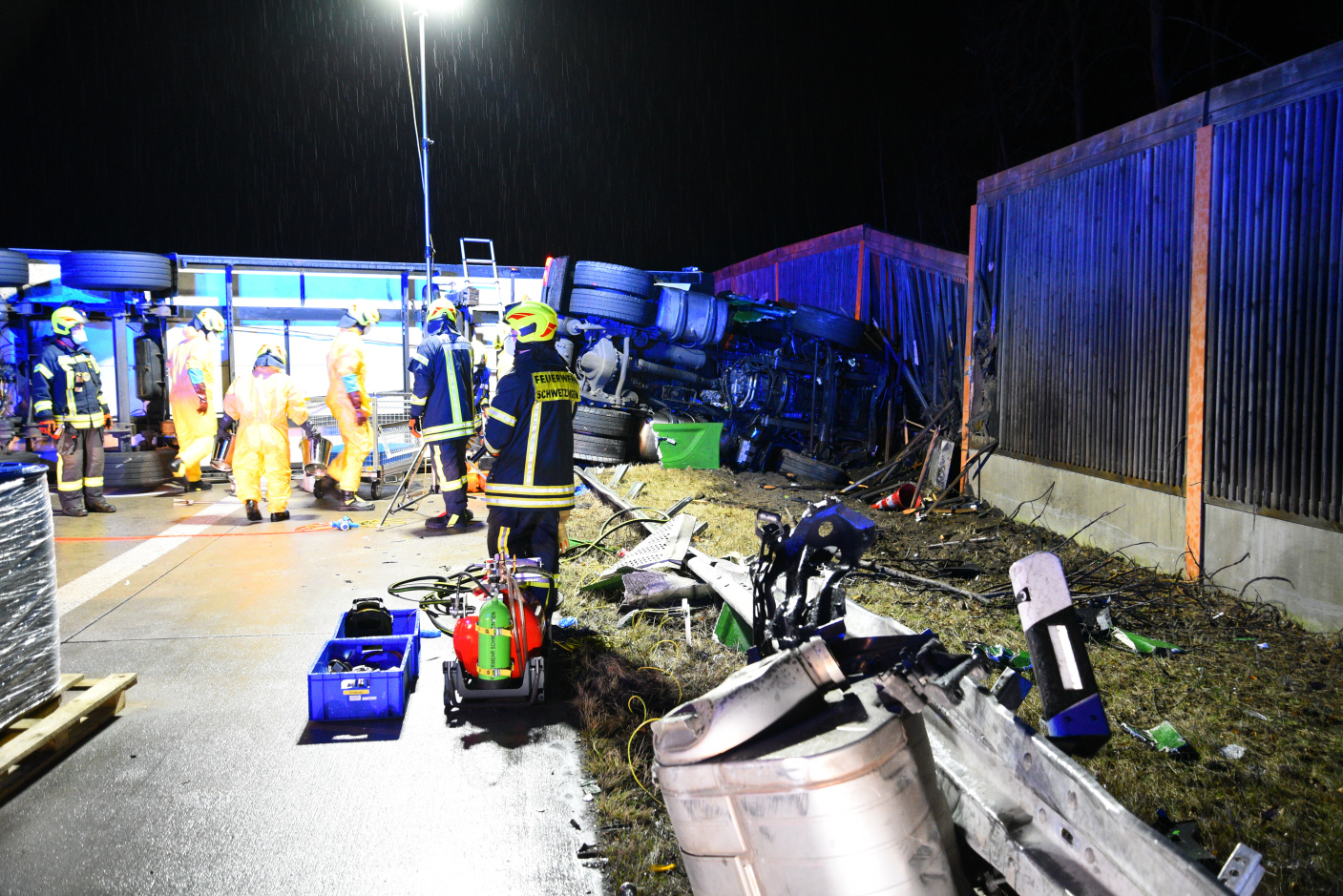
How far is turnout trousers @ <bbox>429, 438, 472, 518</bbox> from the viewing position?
8430 millimetres

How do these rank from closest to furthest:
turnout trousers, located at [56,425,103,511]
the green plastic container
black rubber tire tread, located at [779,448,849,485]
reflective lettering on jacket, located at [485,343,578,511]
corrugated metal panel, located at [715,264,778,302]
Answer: reflective lettering on jacket, located at [485,343,578,511], turnout trousers, located at [56,425,103,511], black rubber tire tread, located at [779,448,849,485], the green plastic container, corrugated metal panel, located at [715,264,778,302]

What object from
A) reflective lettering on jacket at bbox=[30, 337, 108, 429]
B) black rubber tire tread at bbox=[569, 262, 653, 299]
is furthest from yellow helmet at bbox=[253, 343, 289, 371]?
black rubber tire tread at bbox=[569, 262, 653, 299]

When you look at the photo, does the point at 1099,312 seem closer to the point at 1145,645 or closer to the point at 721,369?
the point at 1145,645

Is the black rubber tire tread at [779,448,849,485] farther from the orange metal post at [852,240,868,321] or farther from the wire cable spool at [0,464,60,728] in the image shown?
the wire cable spool at [0,464,60,728]

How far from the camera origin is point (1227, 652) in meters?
4.32

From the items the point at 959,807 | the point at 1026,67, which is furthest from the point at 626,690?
the point at 1026,67

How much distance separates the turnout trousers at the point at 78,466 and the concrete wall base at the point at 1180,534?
→ 976 centimetres

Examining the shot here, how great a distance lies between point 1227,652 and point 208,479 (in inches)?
479

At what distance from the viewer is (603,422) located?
11.3 metres

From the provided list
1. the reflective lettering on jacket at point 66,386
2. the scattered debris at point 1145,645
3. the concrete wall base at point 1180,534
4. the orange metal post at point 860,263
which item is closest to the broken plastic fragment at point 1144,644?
the scattered debris at point 1145,645

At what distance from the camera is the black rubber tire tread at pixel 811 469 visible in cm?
1032

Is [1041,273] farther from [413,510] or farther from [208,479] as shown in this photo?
[208,479]

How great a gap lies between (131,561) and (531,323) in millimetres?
4570

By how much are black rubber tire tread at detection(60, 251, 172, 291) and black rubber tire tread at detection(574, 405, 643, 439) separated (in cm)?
635
